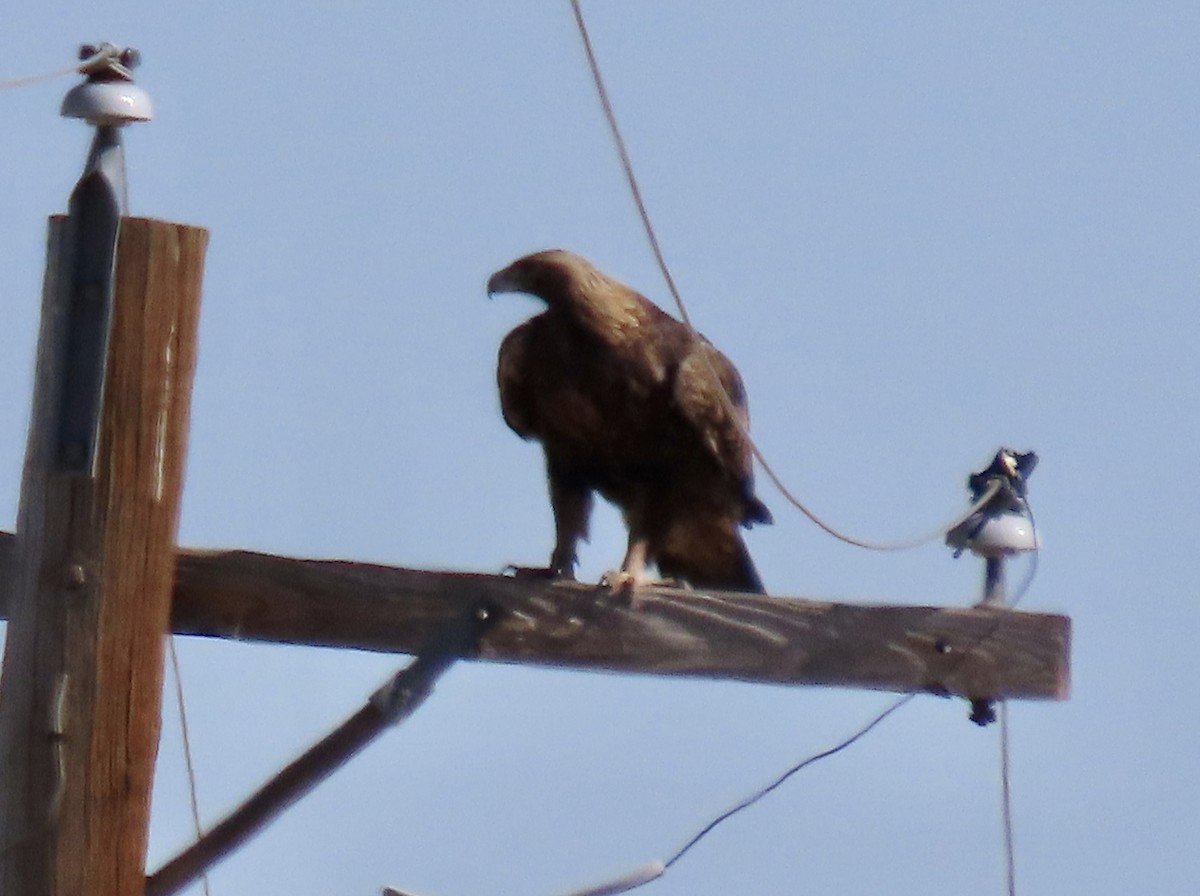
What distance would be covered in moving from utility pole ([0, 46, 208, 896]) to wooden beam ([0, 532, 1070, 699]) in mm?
315

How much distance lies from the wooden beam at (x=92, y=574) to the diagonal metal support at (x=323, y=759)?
10.1 inches

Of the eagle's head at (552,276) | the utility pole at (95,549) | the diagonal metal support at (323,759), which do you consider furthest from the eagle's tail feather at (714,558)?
the utility pole at (95,549)

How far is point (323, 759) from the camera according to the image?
14.4 ft

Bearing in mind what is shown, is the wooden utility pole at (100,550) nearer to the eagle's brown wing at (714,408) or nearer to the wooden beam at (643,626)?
the wooden beam at (643,626)

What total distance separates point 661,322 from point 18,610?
124 inches

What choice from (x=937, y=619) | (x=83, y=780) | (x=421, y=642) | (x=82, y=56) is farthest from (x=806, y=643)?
(x=82, y=56)

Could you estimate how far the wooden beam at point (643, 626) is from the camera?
451 centimetres

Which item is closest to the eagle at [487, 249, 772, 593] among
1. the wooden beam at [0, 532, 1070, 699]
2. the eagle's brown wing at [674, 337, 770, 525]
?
the eagle's brown wing at [674, 337, 770, 525]

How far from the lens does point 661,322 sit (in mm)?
6828

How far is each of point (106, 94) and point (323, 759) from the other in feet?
4.41

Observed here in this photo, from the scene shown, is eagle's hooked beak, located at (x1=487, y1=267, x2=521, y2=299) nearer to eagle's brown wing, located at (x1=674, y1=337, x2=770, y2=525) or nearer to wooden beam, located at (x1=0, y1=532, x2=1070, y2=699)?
eagle's brown wing, located at (x1=674, y1=337, x2=770, y2=525)

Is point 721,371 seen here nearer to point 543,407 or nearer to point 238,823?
point 543,407

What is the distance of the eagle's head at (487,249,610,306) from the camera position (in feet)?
22.3

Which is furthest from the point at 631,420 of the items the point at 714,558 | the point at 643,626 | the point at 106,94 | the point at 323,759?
the point at 106,94
